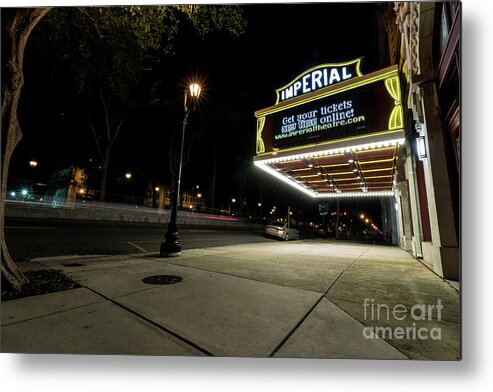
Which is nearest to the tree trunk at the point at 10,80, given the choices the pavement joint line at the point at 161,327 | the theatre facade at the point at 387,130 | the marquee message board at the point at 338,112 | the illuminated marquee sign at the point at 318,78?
the pavement joint line at the point at 161,327

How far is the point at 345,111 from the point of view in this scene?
9156mm

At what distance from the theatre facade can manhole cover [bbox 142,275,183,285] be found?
5796 mm

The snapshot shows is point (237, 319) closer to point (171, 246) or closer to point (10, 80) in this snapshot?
point (10, 80)

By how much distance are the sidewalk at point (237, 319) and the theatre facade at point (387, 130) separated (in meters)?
2.05

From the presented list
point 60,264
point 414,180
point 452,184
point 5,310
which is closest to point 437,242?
point 452,184

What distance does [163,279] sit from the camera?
4.43m

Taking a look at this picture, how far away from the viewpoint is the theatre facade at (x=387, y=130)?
5.40 metres

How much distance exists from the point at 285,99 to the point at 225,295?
10.0 metres

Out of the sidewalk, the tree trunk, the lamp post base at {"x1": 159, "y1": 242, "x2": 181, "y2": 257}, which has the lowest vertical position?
the sidewalk

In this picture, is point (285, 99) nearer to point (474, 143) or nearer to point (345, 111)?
point (345, 111)

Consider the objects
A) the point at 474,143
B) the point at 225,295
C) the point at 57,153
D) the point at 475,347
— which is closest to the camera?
the point at 475,347

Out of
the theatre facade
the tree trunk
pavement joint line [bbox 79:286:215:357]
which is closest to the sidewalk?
pavement joint line [bbox 79:286:215:357]

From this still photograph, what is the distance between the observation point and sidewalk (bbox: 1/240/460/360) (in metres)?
2.20

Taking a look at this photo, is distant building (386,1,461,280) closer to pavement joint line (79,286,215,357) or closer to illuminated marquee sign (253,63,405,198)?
illuminated marquee sign (253,63,405,198)
